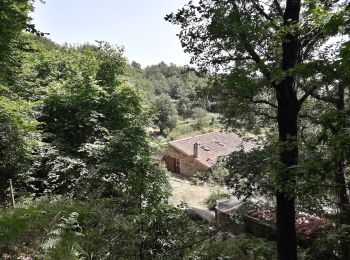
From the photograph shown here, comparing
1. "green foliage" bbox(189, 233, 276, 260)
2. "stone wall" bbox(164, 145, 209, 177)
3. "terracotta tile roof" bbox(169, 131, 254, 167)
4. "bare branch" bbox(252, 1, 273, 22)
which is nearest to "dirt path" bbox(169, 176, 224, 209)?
"stone wall" bbox(164, 145, 209, 177)

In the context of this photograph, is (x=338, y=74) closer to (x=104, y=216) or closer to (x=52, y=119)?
(x=104, y=216)

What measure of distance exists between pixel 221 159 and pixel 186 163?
77.2 ft

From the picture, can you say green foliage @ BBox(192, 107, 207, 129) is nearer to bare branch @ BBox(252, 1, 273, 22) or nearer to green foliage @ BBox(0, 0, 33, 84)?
green foliage @ BBox(0, 0, 33, 84)

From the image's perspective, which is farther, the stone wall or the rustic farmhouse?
the rustic farmhouse

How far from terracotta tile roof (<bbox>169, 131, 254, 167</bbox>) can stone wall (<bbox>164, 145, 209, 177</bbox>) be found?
434mm

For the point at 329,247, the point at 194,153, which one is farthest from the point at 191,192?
the point at 329,247

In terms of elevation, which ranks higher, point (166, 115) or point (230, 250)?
point (166, 115)

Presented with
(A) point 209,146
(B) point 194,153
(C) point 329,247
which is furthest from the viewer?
(A) point 209,146

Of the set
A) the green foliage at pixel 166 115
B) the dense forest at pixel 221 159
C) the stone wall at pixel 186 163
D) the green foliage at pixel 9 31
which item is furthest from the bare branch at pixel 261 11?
the green foliage at pixel 166 115

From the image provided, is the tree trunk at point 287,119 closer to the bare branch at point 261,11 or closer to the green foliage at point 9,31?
the bare branch at point 261,11

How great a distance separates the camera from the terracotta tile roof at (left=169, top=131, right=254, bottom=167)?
31003mm

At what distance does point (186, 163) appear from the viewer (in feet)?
103

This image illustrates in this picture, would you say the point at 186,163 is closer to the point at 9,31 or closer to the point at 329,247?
the point at 9,31

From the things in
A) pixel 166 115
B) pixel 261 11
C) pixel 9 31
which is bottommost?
pixel 261 11
